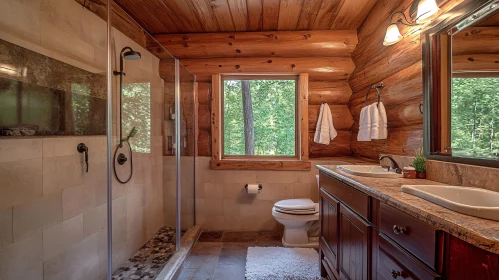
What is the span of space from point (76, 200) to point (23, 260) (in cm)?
42

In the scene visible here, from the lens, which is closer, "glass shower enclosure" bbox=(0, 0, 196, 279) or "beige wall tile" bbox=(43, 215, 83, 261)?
"glass shower enclosure" bbox=(0, 0, 196, 279)

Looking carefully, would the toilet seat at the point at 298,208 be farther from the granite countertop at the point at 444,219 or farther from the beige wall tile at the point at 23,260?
the beige wall tile at the point at 23,260

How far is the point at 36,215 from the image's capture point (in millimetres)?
1282

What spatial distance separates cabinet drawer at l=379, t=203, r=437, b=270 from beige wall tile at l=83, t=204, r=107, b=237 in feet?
6.50

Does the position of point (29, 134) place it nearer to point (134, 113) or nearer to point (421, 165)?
point (134, 113)

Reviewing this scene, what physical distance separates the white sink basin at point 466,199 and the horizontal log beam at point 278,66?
6.27 ft

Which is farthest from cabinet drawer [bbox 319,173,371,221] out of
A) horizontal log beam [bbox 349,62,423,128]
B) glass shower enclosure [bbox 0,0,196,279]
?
glass shower enclosure [bbox 0,0,196,279]

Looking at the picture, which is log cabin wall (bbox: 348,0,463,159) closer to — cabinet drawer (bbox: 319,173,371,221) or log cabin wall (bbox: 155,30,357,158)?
log cabin wall (bbox: 155,30,357,158)

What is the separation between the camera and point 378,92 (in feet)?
6.85

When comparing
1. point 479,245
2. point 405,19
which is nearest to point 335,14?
point 405,19

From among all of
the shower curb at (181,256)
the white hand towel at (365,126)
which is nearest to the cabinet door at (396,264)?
the white hand towel at (365,126)

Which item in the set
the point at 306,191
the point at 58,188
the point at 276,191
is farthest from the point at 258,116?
the point at 58,188

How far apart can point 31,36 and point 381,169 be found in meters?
2.64

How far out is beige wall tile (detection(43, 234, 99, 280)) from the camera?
1374 mm
